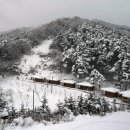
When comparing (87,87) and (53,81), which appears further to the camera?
(53,81)

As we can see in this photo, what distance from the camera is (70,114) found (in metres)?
27.8

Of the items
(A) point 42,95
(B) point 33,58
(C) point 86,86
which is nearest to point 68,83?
(C) point 86,86

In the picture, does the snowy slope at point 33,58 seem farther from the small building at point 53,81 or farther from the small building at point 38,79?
the small building at point 53,81

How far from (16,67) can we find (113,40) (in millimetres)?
28473

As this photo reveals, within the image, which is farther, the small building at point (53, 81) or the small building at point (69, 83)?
the small building at point (53, 81)

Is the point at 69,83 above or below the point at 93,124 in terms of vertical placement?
below

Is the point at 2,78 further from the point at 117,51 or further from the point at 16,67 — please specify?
the point at 117,51

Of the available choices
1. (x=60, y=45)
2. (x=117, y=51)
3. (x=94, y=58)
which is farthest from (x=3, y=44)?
(x=117, y=51)

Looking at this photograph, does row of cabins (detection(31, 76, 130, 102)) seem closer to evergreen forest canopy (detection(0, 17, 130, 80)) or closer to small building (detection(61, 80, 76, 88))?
small building (detection(61, 80, 76, 88))

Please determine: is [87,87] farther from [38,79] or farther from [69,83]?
[38,79]

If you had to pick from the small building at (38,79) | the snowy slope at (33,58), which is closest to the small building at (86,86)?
the small building at (38,79)

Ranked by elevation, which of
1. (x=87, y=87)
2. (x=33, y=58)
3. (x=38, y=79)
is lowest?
(x=87, y=87)

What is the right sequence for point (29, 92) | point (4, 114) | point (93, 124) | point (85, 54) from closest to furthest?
point (93, 124), point (4, 114), point (29, 92), point (85, 54)

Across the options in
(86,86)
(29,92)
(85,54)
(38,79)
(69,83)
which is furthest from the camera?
(38,79)
